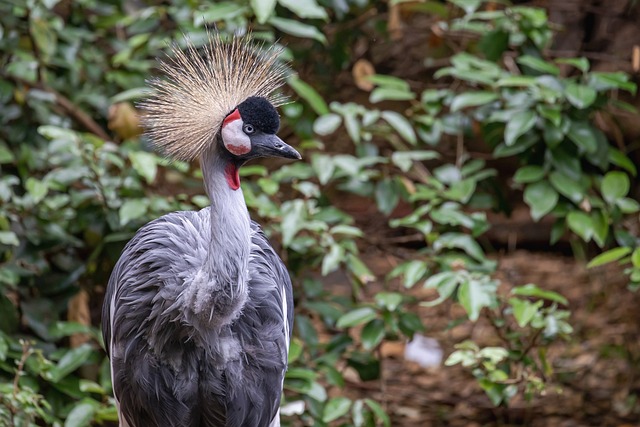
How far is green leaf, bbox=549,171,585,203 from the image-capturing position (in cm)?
319

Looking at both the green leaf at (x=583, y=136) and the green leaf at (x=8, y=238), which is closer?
the green leaf at (x=8, y=238)

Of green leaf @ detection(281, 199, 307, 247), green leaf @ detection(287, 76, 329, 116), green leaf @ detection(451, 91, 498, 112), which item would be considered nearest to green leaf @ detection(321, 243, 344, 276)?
green leaf @ detection(281, 199, 307, 247)

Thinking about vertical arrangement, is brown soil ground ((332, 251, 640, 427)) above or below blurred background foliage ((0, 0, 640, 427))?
below

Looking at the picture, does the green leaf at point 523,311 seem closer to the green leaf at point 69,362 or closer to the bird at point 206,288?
the bird at point 206,288

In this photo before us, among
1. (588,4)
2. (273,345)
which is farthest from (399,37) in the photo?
(273,345)

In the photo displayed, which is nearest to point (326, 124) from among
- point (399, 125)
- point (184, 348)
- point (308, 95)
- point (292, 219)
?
point (308, 95)

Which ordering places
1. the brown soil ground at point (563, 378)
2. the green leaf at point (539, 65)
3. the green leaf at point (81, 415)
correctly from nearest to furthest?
the green leaf at point (81, 415)
the green leaf at point (539, 65)
the brown soil ground at point (563, 378)

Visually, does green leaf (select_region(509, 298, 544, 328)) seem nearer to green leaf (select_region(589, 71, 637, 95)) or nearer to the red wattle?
green leaf (select_region(589, 71, 637, 95))

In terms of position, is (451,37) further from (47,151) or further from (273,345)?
(273,345)

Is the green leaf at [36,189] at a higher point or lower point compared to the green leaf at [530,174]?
higher

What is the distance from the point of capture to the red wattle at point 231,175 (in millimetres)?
2180

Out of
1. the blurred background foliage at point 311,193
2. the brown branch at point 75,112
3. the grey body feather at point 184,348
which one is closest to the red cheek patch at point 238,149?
the grey body feather at point 184,348

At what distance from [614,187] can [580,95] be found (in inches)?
13.4

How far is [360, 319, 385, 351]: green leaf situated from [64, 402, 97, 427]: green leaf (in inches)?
34.9
